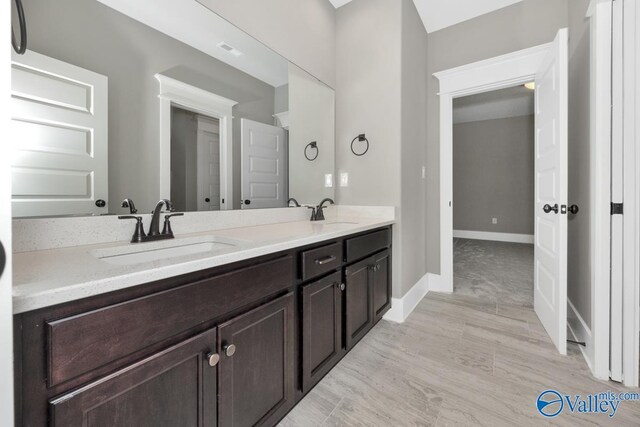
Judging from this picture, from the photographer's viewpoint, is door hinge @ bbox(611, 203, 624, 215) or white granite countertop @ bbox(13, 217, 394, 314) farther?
door hinge @ bbox(611, 203, 624, 215)

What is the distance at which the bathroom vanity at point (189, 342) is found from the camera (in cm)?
56

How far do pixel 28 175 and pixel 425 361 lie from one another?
2.11m

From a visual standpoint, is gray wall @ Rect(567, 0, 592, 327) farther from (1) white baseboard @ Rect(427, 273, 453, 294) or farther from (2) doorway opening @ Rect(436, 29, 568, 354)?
(1) white baseboard @ Rect(427, 273, 453, 294)

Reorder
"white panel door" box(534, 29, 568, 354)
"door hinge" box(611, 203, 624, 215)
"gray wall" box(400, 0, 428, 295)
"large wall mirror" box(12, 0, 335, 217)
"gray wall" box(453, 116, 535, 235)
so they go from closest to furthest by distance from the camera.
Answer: "large wall mirror" box(12, 0, 335, 217) < "door hinge" box(611, 203, 624, 215) < "white panel door" box(534, 29, 568, 354) < "gray wall" box(400, 0, 428, 295) < "gray wall" box(453, 116, 535, 235)

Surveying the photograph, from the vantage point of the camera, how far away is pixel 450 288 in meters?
2.86

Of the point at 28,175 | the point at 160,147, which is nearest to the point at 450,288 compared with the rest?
the point at 160,147

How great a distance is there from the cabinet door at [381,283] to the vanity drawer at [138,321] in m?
1.09

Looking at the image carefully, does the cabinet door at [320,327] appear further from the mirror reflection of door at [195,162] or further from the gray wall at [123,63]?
the gray wall at [123,63]

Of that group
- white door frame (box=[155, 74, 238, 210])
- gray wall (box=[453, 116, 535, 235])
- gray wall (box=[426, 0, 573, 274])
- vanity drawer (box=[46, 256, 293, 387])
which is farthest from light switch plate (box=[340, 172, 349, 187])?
gray wall (box=[453, 116, 535, 235])

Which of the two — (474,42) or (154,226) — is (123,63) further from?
(474,42)

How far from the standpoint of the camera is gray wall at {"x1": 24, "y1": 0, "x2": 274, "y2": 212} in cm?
97

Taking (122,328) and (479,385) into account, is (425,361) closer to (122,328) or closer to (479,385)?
(479,385)


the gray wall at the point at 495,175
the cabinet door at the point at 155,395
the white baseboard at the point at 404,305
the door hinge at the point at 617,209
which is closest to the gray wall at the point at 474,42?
the white baseboard at the point at 404,305

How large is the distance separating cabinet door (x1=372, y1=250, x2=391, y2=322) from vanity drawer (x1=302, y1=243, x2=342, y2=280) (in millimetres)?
497
